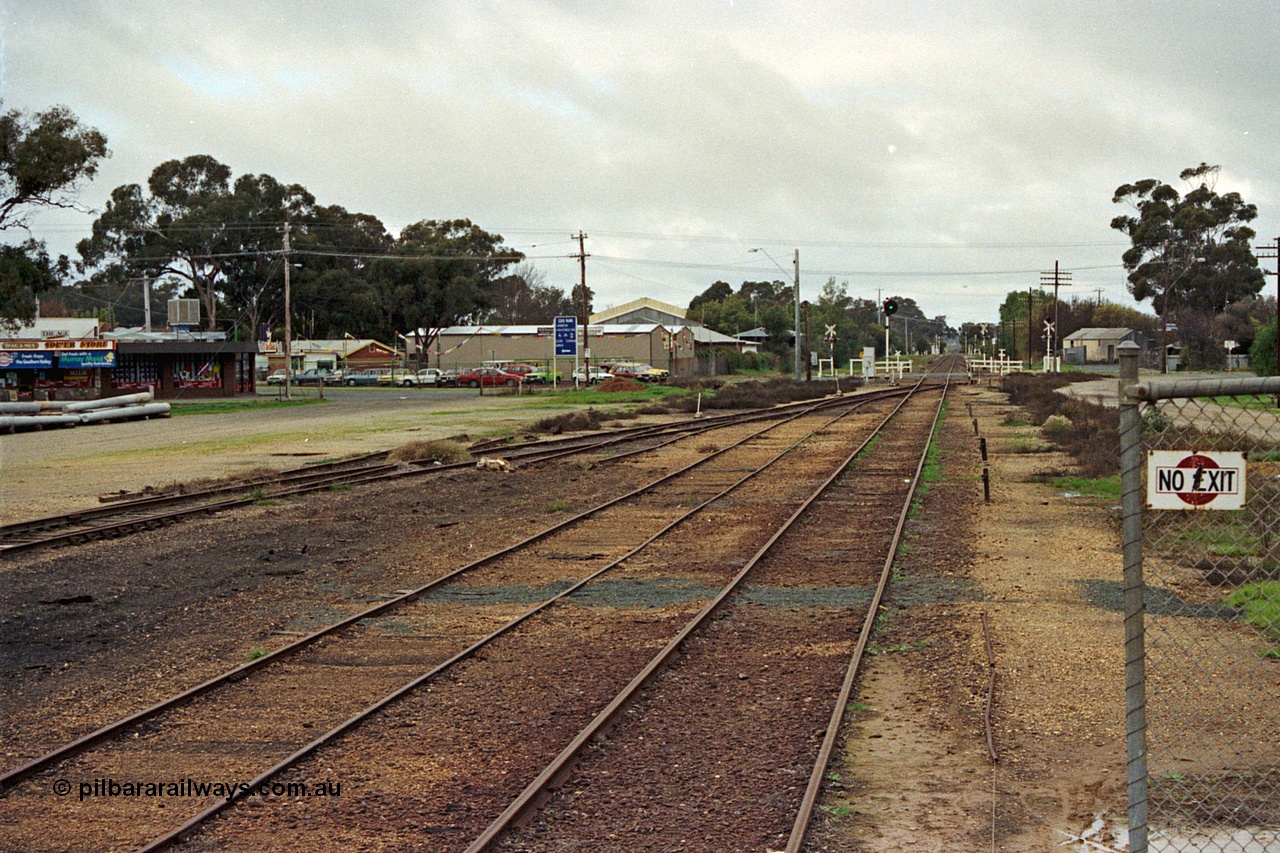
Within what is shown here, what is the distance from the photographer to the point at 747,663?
933 centimetres

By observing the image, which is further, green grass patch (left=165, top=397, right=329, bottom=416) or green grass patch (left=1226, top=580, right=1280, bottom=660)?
green grass patch (left=165, top=397, right=329, bottom=416)

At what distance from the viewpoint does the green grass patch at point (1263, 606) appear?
356 inches

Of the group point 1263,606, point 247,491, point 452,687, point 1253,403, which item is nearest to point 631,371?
point 247,491

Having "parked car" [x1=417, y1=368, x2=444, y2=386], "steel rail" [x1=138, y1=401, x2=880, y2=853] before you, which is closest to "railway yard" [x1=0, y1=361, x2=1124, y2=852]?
"steel rail" [x1=138, y1=401, x2=880, y2=853]

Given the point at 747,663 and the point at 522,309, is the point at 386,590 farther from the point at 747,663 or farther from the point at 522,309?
the point at 522,309

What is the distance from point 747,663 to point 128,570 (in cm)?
824

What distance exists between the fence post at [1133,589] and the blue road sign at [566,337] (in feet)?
200

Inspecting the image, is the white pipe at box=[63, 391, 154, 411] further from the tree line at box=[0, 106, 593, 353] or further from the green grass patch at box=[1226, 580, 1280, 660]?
the green grass patch at box=[1226, 580, 1280, 660]

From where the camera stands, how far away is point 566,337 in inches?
2576

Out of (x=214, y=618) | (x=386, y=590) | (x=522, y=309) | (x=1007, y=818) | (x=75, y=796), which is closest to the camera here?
(x=1007, y=818)

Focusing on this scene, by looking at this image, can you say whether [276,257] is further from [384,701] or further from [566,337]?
[384,701]

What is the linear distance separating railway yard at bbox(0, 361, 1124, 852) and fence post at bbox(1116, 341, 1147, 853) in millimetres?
1481

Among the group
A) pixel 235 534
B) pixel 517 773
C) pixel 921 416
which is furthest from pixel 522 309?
pixel 517 773

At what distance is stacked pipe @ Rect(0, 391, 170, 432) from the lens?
4250cm
